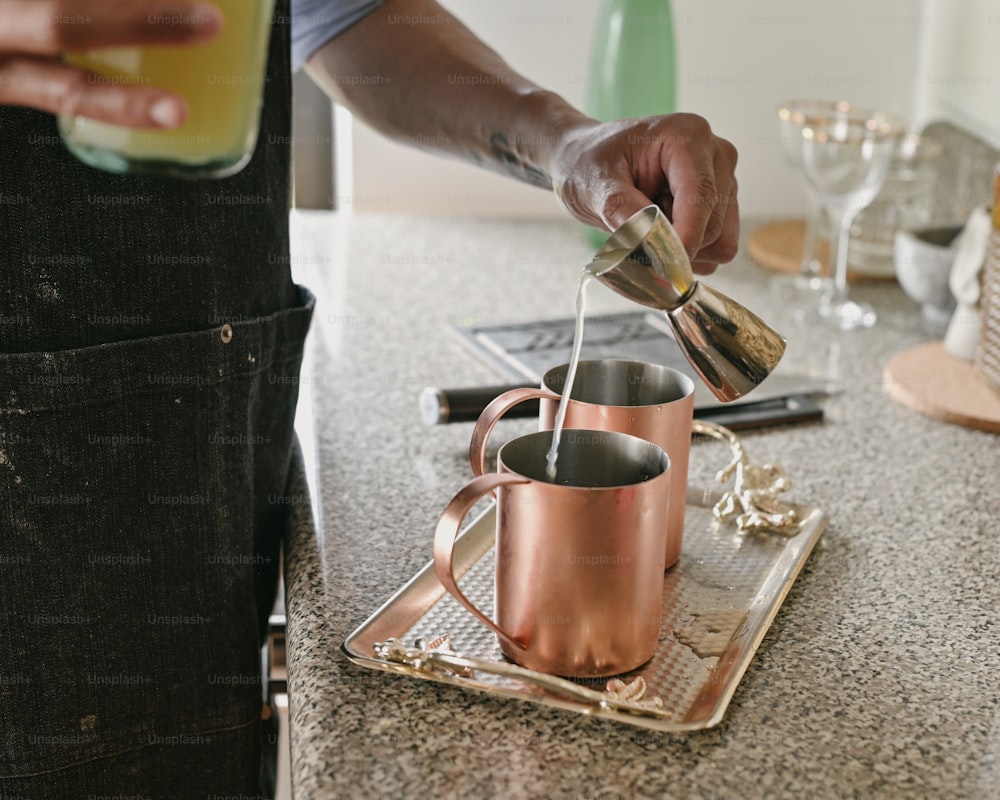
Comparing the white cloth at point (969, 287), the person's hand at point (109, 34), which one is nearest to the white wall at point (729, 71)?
the white cloth at point (969, 287)

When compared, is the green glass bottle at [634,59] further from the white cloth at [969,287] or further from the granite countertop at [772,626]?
the white cloth at [969,287]

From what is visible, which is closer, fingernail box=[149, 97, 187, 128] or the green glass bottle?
fingernail box=[149, 97, 187, 128]

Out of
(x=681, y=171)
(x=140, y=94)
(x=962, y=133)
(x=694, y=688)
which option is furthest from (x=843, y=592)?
(x=962, y=133)

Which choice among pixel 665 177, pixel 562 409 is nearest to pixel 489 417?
pixel 562 409

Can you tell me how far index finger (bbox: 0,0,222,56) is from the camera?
440 mm

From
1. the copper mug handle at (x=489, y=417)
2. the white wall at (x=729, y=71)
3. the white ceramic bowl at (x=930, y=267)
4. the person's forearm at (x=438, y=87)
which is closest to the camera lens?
the copper mug handle at (x=489, y=417)

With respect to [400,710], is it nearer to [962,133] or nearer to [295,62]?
[295,62]

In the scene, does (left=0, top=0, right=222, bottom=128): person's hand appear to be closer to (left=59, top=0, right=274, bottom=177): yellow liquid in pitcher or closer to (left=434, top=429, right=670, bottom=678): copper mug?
(left=59, top=0, right=274, bottom=177): yellow liquid in pitcher

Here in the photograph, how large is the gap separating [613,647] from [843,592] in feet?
0.74

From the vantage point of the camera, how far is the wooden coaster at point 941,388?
111 centimetres

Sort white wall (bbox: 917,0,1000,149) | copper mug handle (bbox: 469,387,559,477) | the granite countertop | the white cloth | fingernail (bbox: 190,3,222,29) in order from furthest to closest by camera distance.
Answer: white wall (bbox: 917,0,1000,149) < the white cloth < copper mug handle (bbox: 469,387,559,477) < the granite countertop < fingernail (bbox: 190,3,222,29)

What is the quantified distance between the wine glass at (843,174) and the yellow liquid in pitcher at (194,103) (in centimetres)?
98

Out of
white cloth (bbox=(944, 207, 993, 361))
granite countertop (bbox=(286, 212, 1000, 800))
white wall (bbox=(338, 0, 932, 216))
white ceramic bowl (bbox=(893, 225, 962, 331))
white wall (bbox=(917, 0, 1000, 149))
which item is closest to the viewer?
granite countertop (bbox=(286, 212, 1000, 800))

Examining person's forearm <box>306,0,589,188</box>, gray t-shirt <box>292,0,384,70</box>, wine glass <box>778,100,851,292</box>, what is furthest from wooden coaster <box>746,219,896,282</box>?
gray t-shirt <box>292,0,384,70</box>
